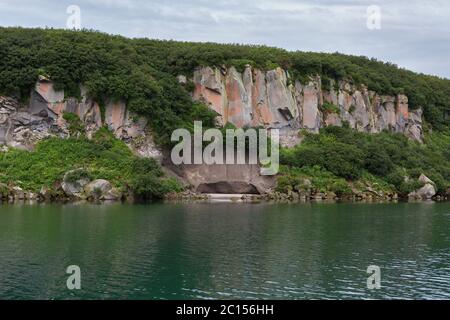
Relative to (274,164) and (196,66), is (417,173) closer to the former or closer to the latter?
(274,164)

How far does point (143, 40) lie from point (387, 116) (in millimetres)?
40256

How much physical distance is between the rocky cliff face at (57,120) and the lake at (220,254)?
2468 centimetres

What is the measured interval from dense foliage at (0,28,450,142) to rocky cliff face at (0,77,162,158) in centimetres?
128

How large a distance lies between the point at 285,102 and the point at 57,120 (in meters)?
31.0

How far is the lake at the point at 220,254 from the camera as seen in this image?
2806 cm

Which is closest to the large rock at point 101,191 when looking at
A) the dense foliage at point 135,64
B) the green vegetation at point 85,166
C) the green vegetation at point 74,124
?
the green vegetation at point 85,166

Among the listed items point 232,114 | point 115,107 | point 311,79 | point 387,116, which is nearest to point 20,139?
point 115,107

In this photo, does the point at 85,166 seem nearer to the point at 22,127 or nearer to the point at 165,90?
the point at 22,127

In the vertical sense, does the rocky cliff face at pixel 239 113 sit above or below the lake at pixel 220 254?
above

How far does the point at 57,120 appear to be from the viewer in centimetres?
8206
